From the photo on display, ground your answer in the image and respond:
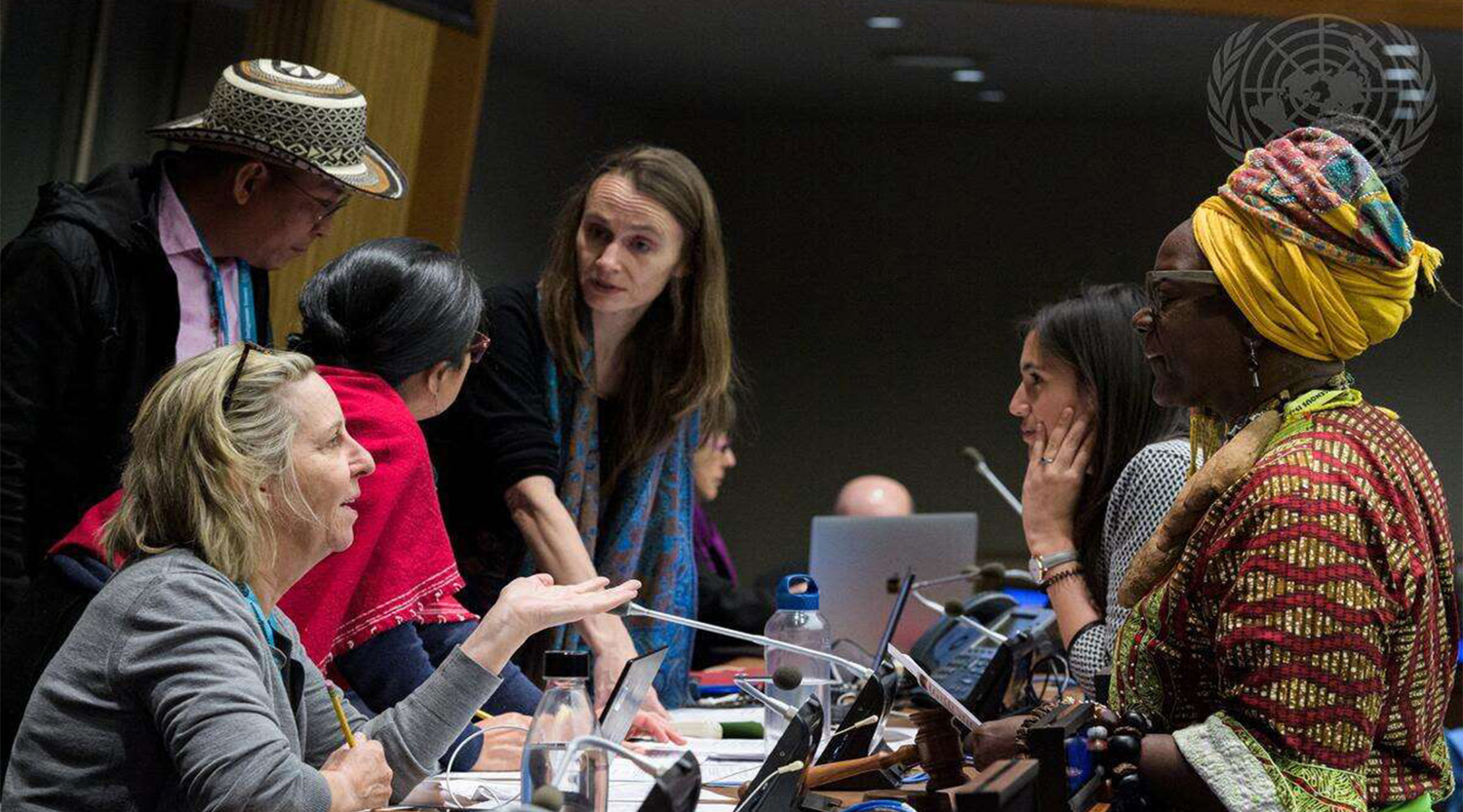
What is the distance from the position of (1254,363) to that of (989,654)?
958mm

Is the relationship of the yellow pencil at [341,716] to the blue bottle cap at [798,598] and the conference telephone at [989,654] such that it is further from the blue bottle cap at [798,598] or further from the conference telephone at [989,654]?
the conference telephone at [989,654]

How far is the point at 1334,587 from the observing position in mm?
1371

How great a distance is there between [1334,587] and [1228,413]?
292 millimetres

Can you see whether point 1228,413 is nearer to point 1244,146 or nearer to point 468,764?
point 468,764

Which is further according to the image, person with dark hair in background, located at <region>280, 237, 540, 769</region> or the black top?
the black top

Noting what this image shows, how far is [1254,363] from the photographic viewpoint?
5.13 ft

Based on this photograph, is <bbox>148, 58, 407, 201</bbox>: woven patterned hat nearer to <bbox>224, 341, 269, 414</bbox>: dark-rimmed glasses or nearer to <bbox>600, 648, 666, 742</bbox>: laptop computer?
<bbox>224, 341, 269, 414</bbox>: dark-rimmed glasses

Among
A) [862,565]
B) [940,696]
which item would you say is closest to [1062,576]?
[862,565]

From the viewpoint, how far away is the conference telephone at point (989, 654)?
7.55ft

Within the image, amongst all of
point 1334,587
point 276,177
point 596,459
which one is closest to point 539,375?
point 596,459

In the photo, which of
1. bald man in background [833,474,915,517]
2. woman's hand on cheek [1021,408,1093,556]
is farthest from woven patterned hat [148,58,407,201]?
bald man in background [833,474,915,517]

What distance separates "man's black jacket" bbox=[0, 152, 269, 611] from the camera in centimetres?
210

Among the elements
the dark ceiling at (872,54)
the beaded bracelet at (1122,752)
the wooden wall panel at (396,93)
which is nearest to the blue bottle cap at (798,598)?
the beaded bracelet at (1122,752)

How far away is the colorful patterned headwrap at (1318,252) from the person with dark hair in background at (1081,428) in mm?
804
